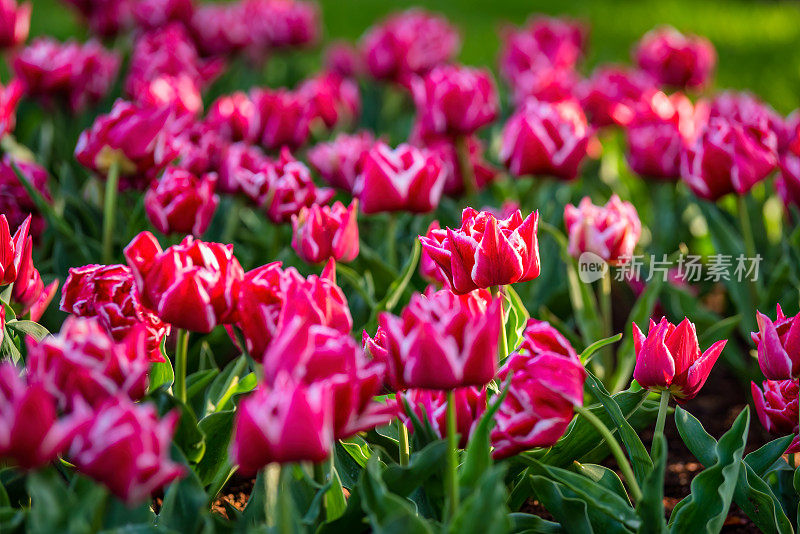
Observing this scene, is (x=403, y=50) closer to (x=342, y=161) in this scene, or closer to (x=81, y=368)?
(x=342, y=161)

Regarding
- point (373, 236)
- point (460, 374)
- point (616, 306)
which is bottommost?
point (616, 306)

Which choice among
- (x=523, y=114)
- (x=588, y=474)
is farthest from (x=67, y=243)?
(x=588, y=474)

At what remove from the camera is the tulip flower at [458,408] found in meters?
1.13

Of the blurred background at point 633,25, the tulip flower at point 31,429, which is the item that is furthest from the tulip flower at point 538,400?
the blurred background at point 633,25

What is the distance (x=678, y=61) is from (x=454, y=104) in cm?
112

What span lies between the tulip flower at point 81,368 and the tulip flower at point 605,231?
1003mm

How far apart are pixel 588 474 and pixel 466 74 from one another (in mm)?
1301

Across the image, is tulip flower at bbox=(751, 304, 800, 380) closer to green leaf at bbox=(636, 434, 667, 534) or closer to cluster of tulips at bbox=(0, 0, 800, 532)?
cluster of tulips at bbox=(0, 0, 800, 532)

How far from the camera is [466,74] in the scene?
7.84 ft

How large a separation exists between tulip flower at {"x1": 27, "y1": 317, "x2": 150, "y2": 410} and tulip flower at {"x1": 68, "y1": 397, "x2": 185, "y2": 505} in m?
0.08

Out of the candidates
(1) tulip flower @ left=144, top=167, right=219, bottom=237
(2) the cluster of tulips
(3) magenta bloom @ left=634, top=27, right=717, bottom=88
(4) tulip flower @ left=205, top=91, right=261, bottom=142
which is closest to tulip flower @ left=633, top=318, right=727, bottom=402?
(2) the cluster of tulips

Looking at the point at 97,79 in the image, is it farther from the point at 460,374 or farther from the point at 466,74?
the point at 460,374

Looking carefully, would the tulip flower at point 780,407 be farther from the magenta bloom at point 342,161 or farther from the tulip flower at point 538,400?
the magenta bloom at point 342,161

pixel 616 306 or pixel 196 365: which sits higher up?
pixel 196 365
